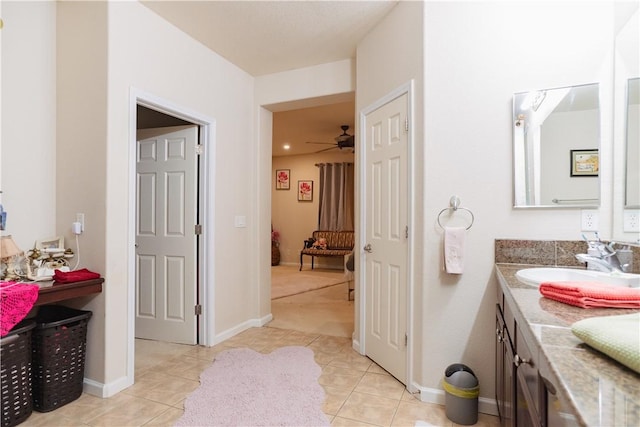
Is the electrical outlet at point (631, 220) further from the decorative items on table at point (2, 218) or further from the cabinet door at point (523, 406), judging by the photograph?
the decorative items on table at point (2, 218)

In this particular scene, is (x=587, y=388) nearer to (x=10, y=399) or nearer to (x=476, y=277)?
(x=476, y=277)

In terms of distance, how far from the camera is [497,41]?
2004mm

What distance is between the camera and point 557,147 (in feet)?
6.30

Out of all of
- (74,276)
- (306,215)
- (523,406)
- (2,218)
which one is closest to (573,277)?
(523,406)

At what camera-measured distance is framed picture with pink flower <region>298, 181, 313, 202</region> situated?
309 inches

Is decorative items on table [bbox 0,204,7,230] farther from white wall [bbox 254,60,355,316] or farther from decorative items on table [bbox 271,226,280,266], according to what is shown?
decorative items on table [bbox 271,226,280,266]

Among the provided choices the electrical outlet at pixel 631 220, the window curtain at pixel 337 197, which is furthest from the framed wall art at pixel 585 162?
the window curtain at pixel 337 197

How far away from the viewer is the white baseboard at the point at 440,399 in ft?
6.59

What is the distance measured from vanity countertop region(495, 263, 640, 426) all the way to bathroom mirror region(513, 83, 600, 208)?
3.52 feet

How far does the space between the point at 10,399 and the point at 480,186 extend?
287cm

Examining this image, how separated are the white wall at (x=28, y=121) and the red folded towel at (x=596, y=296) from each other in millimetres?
2911

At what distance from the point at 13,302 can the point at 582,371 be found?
2290 millimetres

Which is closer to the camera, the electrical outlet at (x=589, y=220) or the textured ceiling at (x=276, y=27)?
the electrical outlet at (x=589, y=220)

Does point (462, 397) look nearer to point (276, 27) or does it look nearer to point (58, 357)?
point (58, 357)
